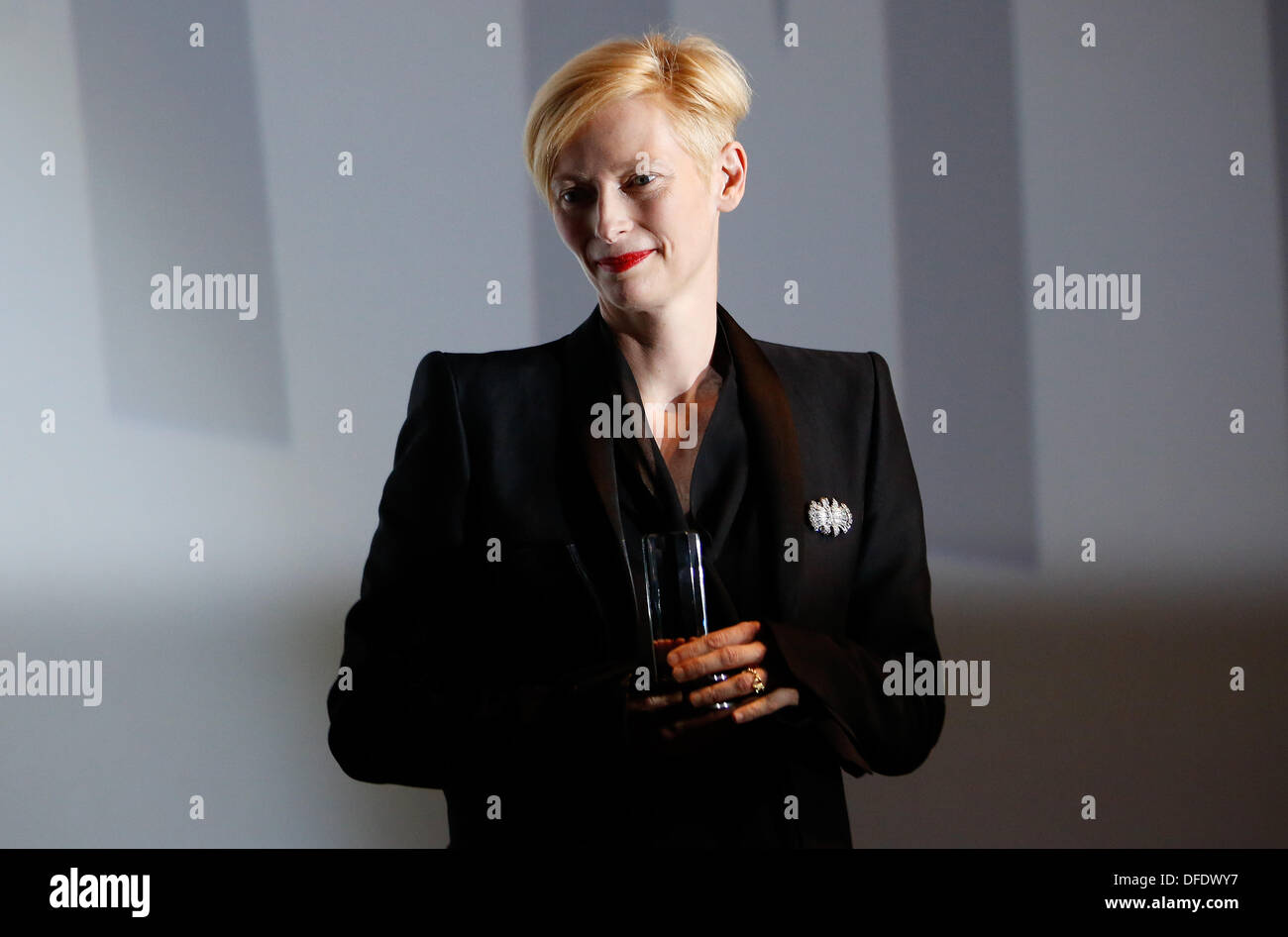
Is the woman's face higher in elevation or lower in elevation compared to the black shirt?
higher

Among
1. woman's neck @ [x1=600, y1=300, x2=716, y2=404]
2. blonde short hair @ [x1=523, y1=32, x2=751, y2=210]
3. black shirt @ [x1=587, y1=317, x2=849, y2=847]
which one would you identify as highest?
blonde short hair @ [x1=523, y1=32, x2=751, y2=210]

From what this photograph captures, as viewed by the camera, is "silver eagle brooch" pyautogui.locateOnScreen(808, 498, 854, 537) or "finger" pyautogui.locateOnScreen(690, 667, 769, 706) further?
"silver eagle brooch" pyautogui.locateOnScreen(808, 498, 854, 537)

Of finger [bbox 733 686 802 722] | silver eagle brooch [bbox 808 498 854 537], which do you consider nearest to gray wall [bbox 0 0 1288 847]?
silver eagle brooch [bbox 808 498 854 537]

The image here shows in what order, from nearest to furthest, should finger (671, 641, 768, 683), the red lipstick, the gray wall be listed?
finger (671, 641, 768, 683), the red lipstick, the gray wall

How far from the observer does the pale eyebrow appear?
1556 mm

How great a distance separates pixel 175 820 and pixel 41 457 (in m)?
0.68

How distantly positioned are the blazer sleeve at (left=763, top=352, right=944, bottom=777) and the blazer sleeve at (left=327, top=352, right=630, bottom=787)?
Answer: 0.23 m

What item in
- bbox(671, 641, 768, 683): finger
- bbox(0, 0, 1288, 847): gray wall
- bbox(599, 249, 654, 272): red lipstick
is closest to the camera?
bbox(671, 641, 768, 683): finger

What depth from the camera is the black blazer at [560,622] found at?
4.99 ft

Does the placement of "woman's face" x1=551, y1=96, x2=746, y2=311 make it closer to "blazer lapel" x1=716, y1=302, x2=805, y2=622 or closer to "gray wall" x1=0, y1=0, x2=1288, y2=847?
"blazer lapel" x1=716, y1=302, x2=805, y2=622

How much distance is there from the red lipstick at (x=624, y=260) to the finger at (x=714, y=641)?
1.50 feet

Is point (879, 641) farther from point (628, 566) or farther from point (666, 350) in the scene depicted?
point (666, 350)

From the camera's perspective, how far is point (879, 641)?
5.30 feet

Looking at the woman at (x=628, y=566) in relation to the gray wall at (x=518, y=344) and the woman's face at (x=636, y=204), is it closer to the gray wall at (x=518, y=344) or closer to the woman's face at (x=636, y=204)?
the woman's face at (x=636, y=204)
